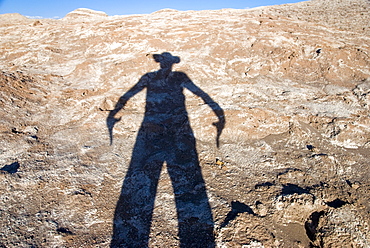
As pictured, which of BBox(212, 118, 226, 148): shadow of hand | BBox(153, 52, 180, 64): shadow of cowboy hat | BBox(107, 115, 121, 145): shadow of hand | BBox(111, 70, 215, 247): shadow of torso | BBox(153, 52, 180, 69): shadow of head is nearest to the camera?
BBox(111, 70, 215, 247): shadow of torso

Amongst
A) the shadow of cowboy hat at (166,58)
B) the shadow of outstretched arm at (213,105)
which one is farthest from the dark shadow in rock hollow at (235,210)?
the shadow of cowboy hat at (166,58)

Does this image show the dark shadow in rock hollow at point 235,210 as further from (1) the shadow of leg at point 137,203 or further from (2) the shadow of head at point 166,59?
(2) the shadow of head at point 166,59

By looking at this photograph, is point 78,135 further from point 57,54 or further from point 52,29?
point 52,29

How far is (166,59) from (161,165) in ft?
14.3

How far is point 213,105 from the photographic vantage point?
4.95m

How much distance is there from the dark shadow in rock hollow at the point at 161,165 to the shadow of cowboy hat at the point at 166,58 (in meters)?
0.73

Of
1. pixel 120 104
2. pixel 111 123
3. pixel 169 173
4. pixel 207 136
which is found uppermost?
pixel 120 104

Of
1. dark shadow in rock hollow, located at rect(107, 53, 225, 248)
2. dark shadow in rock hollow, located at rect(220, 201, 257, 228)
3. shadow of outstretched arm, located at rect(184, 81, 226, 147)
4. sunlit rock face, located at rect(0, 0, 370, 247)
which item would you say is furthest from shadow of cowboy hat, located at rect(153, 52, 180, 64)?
dark shadow in rock hollow, located at rect(220, 201, 257, 228)

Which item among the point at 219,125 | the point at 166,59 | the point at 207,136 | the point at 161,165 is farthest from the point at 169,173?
the point at 166,59

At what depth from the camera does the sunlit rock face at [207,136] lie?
104 inches

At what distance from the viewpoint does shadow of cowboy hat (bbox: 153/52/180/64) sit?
6918 millimetres

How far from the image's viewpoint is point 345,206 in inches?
109

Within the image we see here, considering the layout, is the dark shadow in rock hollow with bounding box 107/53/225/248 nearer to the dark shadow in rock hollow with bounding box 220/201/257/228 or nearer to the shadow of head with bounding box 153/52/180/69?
the dark shadow in rock hollow with bounding box 220/201/257/228

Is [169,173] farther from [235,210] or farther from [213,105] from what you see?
[213,105]
